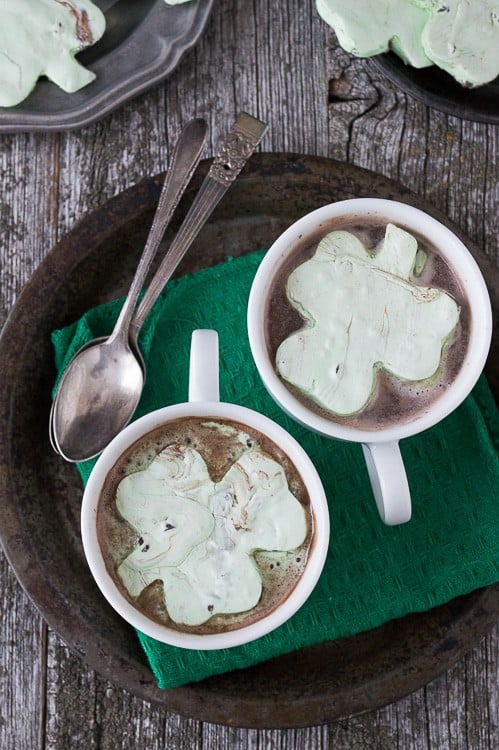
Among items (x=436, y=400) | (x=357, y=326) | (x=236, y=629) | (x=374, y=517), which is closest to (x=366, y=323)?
(x=357, y=326)

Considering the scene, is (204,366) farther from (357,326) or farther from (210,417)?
(357,326)

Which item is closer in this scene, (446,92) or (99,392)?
(99,392)

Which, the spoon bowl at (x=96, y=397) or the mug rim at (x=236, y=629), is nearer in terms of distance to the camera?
the mug rim at (x=236, y=629)

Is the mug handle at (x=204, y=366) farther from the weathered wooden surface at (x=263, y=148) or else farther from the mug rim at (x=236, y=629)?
the weathered wooden surface at (x=263, y=148)

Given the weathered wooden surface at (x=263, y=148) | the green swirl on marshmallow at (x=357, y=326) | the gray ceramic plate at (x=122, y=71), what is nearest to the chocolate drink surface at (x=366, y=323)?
the green swirl on marshmallow at (x=357, y=326)

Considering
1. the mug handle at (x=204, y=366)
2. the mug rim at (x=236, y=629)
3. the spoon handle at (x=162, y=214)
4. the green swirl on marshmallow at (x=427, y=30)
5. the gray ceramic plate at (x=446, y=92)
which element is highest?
the green swirl on marshmallow at (x=427, y=30)

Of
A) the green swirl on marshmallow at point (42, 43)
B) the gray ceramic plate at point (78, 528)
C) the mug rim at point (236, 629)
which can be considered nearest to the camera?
the mug rim at point (236, 629)
